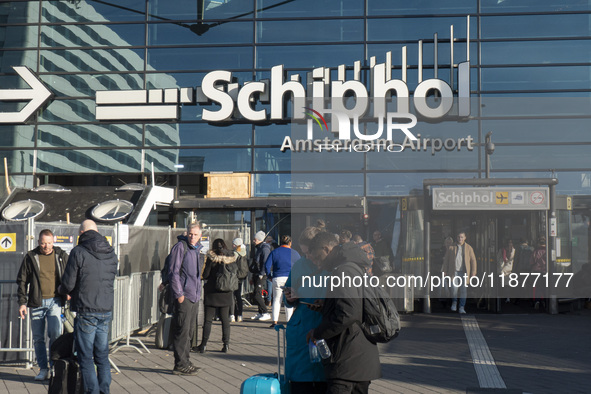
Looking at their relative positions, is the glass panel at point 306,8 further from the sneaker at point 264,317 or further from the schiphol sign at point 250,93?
the sneaker at point 264,317


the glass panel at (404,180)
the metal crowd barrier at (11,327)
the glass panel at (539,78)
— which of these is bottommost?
the metal crowd barrier at (11,327)

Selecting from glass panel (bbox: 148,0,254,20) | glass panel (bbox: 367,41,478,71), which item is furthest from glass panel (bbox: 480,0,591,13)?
glass panel (bbox: 148,0,254,20)

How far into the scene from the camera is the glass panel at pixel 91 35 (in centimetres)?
2347

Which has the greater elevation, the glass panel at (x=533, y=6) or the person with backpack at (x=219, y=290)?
the glass panel at (x=533, y=6)

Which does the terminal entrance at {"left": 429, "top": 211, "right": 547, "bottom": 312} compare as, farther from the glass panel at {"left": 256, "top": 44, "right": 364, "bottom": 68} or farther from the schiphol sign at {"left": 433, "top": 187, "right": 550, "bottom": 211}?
the glass panel at {"left": 256, "top": 44, "right": 364, "bottom": 68}

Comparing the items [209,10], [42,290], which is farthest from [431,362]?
[209,10]

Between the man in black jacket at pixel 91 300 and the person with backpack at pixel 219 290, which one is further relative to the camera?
the person with backpack at pixel 219 290

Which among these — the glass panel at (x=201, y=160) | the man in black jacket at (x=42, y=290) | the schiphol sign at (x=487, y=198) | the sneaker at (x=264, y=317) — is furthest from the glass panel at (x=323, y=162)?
the glass panel at (x=201, y=160)

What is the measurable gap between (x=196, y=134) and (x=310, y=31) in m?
4.88

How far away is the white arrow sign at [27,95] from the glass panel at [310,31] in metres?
7.21

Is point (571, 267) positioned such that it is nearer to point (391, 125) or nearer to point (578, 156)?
point (578, 156)

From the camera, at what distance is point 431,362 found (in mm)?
9016

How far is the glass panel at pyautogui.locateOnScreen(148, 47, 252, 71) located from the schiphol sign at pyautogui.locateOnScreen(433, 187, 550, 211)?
43.1 feet

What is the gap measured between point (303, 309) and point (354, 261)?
1.85ft
